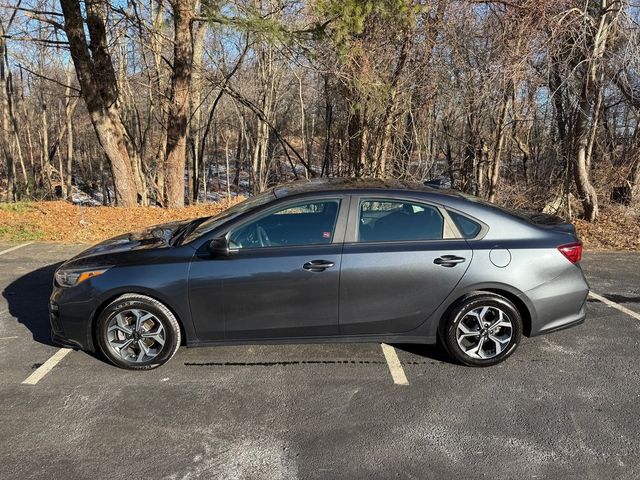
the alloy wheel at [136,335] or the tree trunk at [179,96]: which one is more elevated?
the tree trunk at [179,96]

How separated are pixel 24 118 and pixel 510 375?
3219 cm

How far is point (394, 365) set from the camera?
13.5 feet

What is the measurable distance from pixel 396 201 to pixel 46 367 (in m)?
3.18

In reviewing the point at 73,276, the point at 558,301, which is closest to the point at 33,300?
the point at 73,276

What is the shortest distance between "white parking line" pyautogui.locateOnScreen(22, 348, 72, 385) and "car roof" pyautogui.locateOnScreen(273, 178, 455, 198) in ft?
7.60

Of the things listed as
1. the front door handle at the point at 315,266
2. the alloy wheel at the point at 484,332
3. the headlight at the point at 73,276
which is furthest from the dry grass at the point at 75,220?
the alloy wheel at the point at 484,332

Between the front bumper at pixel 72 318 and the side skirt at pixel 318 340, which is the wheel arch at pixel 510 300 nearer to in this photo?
the side skirt at pixel 318 340

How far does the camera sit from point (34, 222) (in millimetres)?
9797

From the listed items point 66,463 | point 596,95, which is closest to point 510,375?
point 66,463

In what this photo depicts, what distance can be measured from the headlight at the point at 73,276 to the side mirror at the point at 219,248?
0.87 metres

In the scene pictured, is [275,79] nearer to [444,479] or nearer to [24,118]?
[24,118]

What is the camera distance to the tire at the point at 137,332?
392cm

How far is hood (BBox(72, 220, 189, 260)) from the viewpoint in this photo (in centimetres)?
426

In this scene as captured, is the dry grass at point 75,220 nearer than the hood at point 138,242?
No
